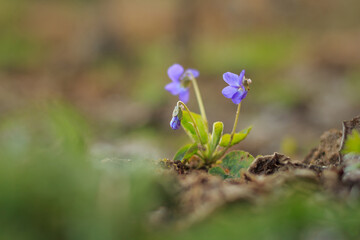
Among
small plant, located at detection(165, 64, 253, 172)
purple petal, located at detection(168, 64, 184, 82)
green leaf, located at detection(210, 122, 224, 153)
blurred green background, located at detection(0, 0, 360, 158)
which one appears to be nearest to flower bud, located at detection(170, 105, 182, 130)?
small plant, located at detection(165, 64, 253, 172)

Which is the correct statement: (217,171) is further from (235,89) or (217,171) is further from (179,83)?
(179,83)

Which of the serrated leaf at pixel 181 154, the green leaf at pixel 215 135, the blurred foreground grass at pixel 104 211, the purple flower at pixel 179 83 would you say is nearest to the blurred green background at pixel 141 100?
the blurred foreground grass at pixel 104 211

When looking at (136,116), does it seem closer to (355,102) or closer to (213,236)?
(355,102)

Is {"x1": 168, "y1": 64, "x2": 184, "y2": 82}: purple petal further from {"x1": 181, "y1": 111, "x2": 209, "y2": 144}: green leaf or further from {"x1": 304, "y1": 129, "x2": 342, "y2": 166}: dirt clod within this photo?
{"x1": 304, "y1": 129, "x2": 342, "y2": 166}: dirt clod

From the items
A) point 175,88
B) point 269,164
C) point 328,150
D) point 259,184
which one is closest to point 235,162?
point 269,164

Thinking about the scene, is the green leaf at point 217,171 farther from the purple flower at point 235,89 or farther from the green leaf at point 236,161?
the purple flower at point 235,89
